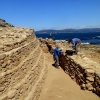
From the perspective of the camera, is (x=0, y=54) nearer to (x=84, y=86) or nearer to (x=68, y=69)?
(x=84, y=86)

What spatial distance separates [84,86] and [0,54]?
5111 mm

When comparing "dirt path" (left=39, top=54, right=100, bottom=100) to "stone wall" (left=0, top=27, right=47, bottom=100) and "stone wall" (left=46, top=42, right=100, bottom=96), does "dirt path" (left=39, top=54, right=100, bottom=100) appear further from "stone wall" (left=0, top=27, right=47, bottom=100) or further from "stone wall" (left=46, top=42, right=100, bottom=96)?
"stone wall" (left=0, top=27, right=47, bottom=100)

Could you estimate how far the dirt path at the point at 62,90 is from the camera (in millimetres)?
8406

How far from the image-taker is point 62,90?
Answer: 9078 millimetres

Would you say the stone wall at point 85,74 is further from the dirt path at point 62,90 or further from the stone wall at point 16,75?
the stone wall at point 16,75

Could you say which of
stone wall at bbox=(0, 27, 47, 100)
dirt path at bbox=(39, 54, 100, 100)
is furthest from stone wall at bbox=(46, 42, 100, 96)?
stone wall at bbox=(0, 27, 47, 100)

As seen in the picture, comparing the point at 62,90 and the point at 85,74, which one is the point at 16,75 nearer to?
the point at 62,90

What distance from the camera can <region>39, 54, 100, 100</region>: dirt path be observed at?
27.6 ft

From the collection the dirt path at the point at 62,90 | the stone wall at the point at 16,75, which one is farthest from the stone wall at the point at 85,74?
the stone wall at the point at 16,75

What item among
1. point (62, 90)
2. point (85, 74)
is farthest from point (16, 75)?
point (85, 74)

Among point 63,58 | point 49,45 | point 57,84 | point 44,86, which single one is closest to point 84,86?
point 57,84

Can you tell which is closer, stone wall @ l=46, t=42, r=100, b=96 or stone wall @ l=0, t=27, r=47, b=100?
stone wall @ l=0, t=27, r=47, b=100

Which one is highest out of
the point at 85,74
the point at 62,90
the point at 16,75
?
the point at 16,75

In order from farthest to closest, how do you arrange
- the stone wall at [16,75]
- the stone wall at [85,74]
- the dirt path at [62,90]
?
the stone wall at [85,74] → the dirt path at [62,90] → the stone wall at [16,75]
